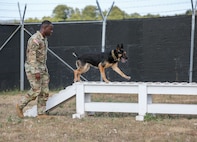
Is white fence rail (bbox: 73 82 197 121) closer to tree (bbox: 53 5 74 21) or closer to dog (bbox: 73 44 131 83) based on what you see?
dog (bbox: 73 44 131 83)

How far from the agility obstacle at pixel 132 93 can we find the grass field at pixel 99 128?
18 cm

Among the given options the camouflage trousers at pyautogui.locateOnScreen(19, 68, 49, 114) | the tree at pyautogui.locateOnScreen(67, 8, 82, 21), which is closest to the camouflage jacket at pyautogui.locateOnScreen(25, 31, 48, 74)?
the camouflage trousers at pyautogui.locateOnScreen(19, 68, 49, 114)

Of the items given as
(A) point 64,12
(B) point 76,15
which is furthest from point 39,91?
(A) point 64,12

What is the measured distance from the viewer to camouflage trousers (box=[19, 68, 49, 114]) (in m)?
8.92

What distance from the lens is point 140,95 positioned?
29.4ft

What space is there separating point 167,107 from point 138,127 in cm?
106

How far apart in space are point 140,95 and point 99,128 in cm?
145

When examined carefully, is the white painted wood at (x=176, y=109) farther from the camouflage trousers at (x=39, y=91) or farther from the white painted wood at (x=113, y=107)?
the camouflage trousers at (x=39, y=91)

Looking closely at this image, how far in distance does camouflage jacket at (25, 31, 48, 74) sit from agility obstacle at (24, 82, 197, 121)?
88 centimetres

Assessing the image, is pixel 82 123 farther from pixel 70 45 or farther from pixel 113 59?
pixel 70 45

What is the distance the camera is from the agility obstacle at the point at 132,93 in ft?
28.6

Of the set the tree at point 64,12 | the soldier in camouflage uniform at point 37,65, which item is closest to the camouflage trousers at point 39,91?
the soldier in camouflage uniform at point 37,65

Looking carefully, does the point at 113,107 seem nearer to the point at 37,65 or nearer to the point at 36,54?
the point at 37,65

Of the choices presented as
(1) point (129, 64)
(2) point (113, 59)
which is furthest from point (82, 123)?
(1) point (129, 64)
